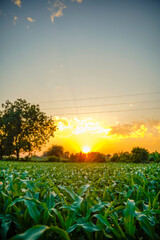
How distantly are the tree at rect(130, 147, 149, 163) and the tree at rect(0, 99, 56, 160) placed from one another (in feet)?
71.3

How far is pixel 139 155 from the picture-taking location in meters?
20.8

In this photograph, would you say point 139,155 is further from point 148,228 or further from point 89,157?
point 148,228

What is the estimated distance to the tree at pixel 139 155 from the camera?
20758 mm

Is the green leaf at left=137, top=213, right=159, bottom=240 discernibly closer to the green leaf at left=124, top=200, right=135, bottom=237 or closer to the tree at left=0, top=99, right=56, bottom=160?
the green leaf at left=124, top=200, right=135, bottom=237

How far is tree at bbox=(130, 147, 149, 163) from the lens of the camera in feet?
68.1

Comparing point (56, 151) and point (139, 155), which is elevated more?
point (139, 155)

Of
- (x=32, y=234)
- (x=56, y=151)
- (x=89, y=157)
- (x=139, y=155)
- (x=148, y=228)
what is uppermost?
(x=32, y=234)

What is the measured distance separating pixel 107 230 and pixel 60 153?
73.2 metres

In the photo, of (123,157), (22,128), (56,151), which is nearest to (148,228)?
(123,157)

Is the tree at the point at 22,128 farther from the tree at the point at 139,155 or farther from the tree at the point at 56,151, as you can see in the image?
the tree at the point at 56,151

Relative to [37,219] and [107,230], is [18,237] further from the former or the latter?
[107,230]

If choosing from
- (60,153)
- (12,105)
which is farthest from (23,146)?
(60,153)

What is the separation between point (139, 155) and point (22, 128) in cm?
2555

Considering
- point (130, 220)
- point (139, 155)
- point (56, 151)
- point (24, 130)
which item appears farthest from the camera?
point (56, 151)
